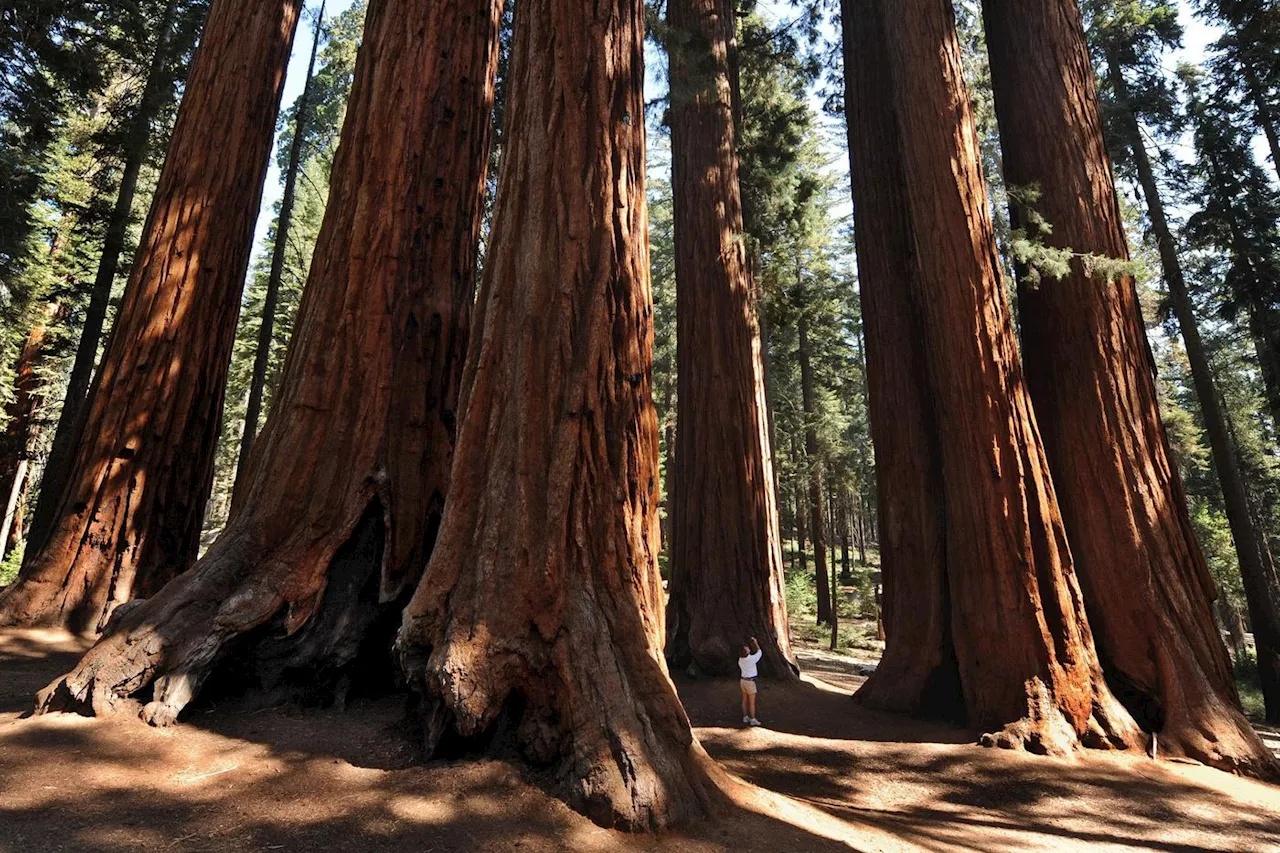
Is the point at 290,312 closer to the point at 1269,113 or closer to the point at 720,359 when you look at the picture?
the point at 720,359

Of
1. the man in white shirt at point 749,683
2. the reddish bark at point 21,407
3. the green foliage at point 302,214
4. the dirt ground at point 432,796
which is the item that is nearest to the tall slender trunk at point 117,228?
the green foliage at point 302,214

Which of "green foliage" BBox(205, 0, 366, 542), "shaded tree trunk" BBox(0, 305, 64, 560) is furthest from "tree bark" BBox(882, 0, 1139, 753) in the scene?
"shaded tree trunk" BBox(0, 305, 64, 560)

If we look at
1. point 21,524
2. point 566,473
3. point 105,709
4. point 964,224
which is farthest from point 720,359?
point 21,524

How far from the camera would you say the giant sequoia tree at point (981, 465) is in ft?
19.5

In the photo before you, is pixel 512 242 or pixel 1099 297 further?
pixel 1099 297

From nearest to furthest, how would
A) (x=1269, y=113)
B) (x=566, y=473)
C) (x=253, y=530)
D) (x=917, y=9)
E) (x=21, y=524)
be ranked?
(x=566, y=473) → (x=253, y=530) → (x=917, y=9) → (x=1269, y=113) → (x=21, y=524)

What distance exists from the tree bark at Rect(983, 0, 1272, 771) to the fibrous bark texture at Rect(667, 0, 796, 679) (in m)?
3.55

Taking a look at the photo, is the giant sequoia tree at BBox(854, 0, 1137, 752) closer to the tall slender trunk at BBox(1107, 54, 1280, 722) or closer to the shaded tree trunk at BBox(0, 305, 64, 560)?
the tall slender trunk at BBox(1107, 54, 1280, 722)

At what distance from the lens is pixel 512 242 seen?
4.09 m

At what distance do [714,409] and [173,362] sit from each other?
6.46m

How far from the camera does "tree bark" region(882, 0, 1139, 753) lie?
19.5ft

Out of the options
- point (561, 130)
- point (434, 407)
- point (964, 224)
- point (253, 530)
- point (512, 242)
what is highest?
point (964, 224)

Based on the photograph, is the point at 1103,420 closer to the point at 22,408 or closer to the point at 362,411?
the point at 362,411

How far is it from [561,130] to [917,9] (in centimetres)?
612
